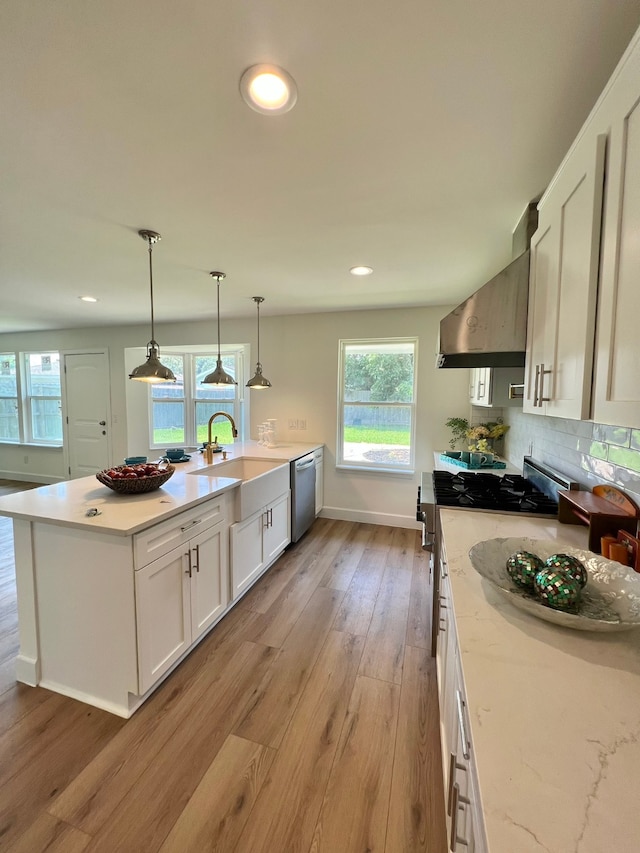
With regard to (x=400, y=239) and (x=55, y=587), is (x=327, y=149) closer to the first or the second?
(x=400, y=239)

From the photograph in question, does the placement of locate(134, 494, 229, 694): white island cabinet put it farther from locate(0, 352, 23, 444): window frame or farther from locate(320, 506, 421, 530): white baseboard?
locate(0, 352, 23, 444): window frame

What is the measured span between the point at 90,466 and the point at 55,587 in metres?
4.31

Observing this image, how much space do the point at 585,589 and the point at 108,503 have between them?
78.6 inches

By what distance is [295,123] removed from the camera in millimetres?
1182

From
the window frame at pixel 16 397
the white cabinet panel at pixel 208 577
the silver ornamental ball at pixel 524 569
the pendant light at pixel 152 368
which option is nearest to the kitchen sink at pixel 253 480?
the white cabinet panel at pixel 208 577

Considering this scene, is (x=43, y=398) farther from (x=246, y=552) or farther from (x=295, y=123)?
(x=295, y=123)

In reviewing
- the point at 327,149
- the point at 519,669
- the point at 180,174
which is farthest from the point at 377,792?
the point at 180,174

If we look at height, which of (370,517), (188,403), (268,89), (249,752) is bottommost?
(249,752)

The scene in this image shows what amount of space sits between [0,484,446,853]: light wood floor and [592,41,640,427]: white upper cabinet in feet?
5.05

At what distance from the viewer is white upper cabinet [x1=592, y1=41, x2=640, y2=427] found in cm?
76

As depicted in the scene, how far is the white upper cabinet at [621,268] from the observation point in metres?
0.76

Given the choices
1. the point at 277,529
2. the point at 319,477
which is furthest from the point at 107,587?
the point at 319,477

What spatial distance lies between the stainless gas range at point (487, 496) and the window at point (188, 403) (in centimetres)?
327

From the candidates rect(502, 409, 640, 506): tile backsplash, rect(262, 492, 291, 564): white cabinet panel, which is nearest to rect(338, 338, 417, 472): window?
rect(262, 492, 291, 564): white cabinet panel
